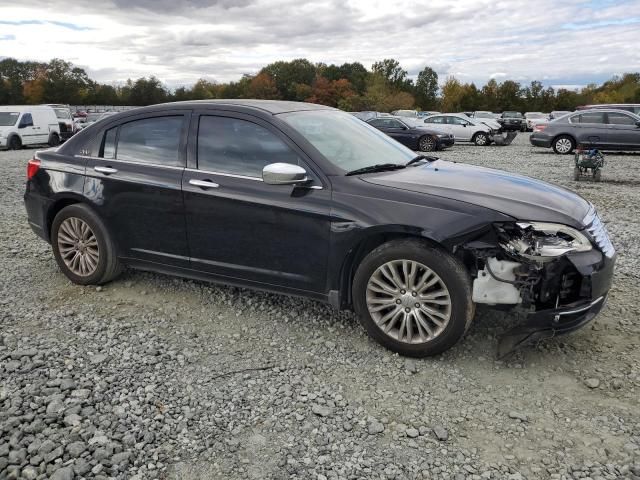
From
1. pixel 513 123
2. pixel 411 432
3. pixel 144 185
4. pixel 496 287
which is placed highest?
pixel 513 123

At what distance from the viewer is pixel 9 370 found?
11.5ft

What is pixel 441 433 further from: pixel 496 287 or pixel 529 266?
pixel 529 266

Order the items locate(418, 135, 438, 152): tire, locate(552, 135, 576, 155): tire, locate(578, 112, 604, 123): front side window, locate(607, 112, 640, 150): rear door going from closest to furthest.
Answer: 1. locate(607, 112, 640, 150): rear door
2. locate(578, 112, 604, 123): front side window
3. locate(552, 135, 576, 155): tire
4. locate(418, 135, 438, 152): tire

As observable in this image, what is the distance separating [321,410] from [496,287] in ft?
4.38

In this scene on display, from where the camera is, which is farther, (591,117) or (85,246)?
(591,117)

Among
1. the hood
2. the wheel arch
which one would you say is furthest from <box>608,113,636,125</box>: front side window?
the wheel arch

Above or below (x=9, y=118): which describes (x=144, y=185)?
below

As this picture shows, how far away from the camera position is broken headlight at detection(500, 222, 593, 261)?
337 centimetres

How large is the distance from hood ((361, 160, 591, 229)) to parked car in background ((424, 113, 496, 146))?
2072 centimetres

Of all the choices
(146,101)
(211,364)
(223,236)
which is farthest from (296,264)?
(146,101)

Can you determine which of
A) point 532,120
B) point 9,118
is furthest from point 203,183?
point 532,120

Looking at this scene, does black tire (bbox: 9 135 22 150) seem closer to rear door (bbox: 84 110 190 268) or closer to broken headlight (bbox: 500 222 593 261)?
rear door (bbox: 84 110 190 268)

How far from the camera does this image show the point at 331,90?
308ft

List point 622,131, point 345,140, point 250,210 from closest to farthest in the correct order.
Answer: point 250,210 < point 345,140 < point 622,131
